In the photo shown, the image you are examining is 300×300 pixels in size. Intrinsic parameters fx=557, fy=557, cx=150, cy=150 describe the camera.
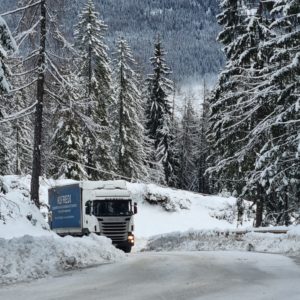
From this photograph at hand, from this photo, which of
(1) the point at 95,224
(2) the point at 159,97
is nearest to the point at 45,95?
(1) the point at 95,224

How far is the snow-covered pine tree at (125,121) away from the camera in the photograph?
51.8 meters

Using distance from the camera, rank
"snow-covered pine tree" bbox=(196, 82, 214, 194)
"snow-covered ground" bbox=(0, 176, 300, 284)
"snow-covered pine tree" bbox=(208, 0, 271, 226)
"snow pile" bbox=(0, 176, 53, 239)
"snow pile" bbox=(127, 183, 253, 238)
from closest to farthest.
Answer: "snow-covered ground" bbox=(0, 176, 300, 284) → "snow pile" bbox=(0, 176, 53, 239) → "snow-covered pine tree" bbox=(208, 0, 271, 226) → "snow pile" bbox=(127, 183, 253, 238) → "snow-covered pine tree" bbox=(196, 82, 214, 194)

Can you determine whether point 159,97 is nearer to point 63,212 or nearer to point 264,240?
point 63,212

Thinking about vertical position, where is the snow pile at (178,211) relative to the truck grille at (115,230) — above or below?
above

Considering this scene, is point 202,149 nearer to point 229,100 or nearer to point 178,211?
point 178,211

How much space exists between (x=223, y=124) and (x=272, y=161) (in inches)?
271

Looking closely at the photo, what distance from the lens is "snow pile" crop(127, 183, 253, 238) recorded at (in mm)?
46353

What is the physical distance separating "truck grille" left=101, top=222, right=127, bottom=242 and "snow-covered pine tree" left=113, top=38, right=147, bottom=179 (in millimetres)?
25024

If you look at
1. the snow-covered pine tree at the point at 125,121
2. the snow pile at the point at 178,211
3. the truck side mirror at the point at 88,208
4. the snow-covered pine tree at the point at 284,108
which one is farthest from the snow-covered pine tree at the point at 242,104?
the snow-covered pine tree at the point at 125,121

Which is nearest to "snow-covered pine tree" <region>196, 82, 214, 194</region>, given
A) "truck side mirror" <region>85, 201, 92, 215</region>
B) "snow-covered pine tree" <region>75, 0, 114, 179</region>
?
"snow-covered pine tree" <region>75, 0, 114, 179</region>

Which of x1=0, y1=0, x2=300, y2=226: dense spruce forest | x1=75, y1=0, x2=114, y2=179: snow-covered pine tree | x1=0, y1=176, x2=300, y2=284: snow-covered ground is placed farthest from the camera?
x1=75, y1=0, x2=114, y2=179: snow-covered pine tree

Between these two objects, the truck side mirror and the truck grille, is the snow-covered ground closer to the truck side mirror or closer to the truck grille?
the truck side mirror

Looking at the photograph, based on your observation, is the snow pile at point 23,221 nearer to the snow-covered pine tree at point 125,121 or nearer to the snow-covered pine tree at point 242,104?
the snow-covered pine tree at point 242,104

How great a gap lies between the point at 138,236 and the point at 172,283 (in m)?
31.9
